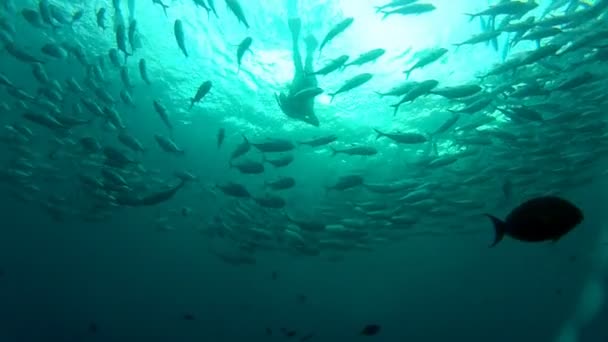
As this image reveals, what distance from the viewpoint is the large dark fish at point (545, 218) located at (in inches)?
98.2

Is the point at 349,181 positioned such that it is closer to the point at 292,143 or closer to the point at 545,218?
the point at 292,143

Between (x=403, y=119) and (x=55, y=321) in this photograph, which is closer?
(x=403, y=119)

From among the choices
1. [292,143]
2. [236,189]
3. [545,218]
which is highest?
[292,143]

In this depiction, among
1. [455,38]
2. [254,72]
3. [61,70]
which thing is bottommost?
[455,38]

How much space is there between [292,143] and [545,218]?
6.36 metres

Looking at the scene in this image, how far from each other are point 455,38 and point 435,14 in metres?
1.30

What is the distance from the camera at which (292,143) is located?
27.7ft

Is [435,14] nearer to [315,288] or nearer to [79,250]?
[79,250]

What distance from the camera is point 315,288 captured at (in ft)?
200

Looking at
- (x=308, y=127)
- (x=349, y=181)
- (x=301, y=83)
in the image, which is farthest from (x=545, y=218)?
(x=308, y=127)

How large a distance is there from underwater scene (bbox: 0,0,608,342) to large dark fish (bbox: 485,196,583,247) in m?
0.01

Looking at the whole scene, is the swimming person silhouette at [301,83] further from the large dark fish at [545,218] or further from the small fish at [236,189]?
the large dark fish at [545,218]

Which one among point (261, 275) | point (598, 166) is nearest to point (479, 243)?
point (598, 166)

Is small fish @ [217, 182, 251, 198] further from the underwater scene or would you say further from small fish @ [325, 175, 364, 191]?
small fish @ [325, 175, 364, 191]
